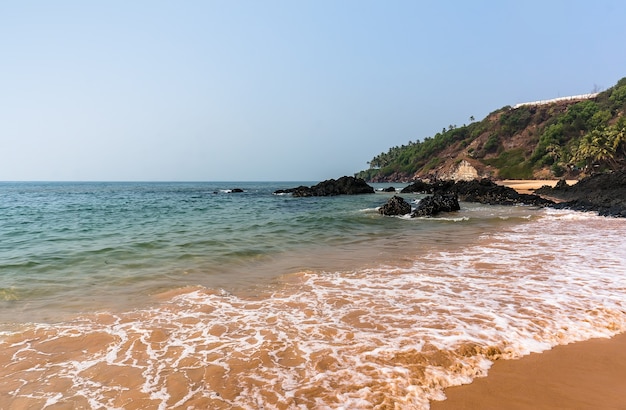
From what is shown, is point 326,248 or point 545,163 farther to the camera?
point 545,163

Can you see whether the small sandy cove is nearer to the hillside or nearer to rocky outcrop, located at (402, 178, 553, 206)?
the hillside

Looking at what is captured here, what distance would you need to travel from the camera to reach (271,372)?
4.37 metres

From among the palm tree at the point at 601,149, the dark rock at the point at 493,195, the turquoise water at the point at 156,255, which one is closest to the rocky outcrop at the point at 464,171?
the palm tree at the point at 601,149

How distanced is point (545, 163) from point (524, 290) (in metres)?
91.1

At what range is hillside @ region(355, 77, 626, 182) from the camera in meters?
57.1

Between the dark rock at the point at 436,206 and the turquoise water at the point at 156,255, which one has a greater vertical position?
the dark rock at the point at 436,206

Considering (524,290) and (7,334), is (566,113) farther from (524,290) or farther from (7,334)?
(7,334)

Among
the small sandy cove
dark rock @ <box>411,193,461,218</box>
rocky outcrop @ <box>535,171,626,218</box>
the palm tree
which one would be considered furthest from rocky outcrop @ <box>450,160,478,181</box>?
dark rock @ <box>411,193,461,218</box>

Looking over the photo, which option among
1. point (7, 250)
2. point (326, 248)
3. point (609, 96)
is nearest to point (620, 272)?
point (326, 248)

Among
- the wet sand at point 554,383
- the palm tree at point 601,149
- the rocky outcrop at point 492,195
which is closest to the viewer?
the wet sand at point 554,383

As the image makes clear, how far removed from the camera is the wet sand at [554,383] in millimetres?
3621

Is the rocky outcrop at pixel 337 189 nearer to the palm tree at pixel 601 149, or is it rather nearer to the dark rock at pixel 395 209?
the dark rock at pixel 395 209

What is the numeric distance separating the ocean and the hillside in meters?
57.1

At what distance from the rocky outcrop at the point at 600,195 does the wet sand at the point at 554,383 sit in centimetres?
2262
